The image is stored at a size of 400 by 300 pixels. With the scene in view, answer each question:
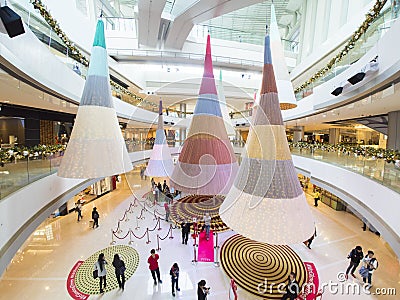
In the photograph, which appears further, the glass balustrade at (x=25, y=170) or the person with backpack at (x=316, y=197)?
the person with backpack at (x=316, y=197)

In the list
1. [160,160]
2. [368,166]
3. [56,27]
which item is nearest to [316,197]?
[368,166]

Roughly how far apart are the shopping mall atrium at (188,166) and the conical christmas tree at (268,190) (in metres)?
0.01

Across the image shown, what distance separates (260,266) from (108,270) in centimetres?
523

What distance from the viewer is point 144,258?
7.92 meters

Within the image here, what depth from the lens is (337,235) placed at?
33.2 feet

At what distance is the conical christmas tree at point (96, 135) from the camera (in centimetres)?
310

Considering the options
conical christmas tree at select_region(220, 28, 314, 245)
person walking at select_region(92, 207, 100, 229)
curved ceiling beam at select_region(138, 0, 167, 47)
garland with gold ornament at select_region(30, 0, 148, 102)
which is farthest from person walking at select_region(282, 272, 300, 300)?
curved ceiling beam at select_region(138, 0, 167, 47)

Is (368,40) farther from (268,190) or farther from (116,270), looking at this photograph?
(116,270)

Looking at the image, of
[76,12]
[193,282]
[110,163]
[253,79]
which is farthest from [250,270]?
[253,79]

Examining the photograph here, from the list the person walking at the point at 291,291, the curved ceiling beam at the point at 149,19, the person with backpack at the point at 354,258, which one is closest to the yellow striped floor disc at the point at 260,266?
the person walking at the point at 291,291

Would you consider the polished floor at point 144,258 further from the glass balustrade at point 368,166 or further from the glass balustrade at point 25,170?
the glass balustrade at point 368,166

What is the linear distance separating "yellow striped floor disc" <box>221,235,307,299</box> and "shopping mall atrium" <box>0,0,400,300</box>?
Answer: 56 mm

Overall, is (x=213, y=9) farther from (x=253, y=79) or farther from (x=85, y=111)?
(x=253, y=79)

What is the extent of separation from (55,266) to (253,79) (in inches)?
752
